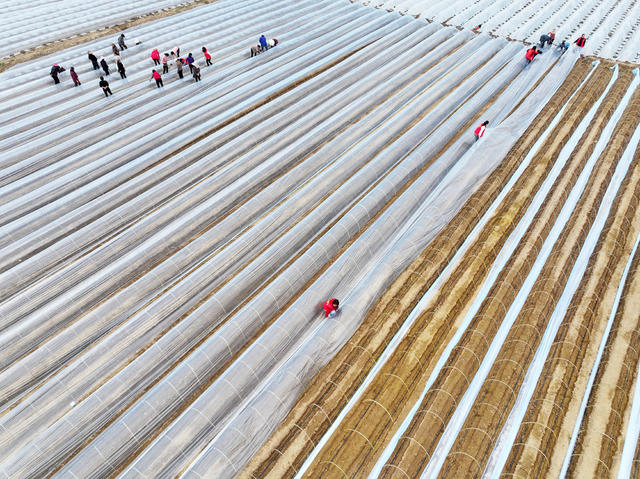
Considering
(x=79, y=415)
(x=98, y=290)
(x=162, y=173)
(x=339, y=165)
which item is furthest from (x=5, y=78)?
(x=79, y=415)

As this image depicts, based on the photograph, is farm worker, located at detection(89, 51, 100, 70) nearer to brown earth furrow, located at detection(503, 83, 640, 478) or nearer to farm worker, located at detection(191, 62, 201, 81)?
farm worker, located at detection(191, 62, 201, 81)

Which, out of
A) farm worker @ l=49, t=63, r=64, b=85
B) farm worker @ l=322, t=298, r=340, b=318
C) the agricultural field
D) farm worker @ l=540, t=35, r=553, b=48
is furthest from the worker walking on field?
farm worker @ l=49, t=63, r=64, b=85

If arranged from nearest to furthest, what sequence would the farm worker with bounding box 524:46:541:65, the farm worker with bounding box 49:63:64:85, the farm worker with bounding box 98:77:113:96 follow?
the farm worker with bounding box 98:77:113:96 → the farm worker with bounding box 49:63:64:85 → the farm worker with bounding box 524:46:541:65

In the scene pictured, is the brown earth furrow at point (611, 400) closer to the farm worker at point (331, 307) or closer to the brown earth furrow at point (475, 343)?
the brown earth furrow at point (475, 343)

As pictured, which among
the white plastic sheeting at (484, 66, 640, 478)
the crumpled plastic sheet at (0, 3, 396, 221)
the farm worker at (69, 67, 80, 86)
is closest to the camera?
the white plastic sheeting at (484, 66, 640, 478)

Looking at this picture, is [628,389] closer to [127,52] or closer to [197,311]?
[197,311]

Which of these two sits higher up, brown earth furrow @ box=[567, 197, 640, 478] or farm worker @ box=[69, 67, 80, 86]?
farm worker @ box=[69, 67, 80, 86]
